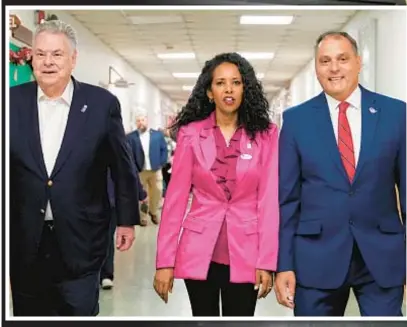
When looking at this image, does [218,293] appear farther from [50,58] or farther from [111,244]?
[50,58]

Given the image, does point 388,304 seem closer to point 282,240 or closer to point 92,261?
point 282,240

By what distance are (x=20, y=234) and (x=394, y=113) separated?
185cm

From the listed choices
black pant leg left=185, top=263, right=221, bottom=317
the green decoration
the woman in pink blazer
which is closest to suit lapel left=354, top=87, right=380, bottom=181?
the woman in pink blazer

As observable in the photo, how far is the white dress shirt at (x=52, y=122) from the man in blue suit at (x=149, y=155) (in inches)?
16.5

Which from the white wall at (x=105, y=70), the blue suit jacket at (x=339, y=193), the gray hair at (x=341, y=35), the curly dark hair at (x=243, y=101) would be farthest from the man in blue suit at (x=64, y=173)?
the gray hair at (x=341, y=35)

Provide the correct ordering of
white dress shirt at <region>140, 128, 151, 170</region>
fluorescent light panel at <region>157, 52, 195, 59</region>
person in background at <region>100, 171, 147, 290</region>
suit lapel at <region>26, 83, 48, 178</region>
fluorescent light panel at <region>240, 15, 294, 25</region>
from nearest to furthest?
suit lapel at <region>26, 83, 48, 178</region> < person in background at <region>100, 171, 147, 290</region> < fluorescent light panel at <region>240, 15, 294, 25</region> < white dress shirt at <region>140, 128, 151, 170</region> < fluorescent light panel at <region>157, 52, 195, 59</region>

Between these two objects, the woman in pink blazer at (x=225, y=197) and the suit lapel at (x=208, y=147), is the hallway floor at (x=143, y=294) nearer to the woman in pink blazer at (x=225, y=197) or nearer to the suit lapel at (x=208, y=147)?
the woman in pink blazer at (x=225, y=197)

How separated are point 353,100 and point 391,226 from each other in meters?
0.60

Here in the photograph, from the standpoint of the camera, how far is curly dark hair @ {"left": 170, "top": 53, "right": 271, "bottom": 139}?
2.80 m

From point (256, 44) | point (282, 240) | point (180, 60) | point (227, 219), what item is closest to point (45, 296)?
point (227, 219)

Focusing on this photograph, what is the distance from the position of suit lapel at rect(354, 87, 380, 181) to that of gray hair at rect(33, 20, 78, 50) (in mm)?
1397

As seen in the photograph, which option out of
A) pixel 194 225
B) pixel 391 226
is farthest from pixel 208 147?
pixel 391 226

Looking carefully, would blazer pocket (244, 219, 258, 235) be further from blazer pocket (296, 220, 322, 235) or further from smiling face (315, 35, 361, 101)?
smiling face (315, 35, 361, 101)

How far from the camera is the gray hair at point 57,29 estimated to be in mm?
2959
